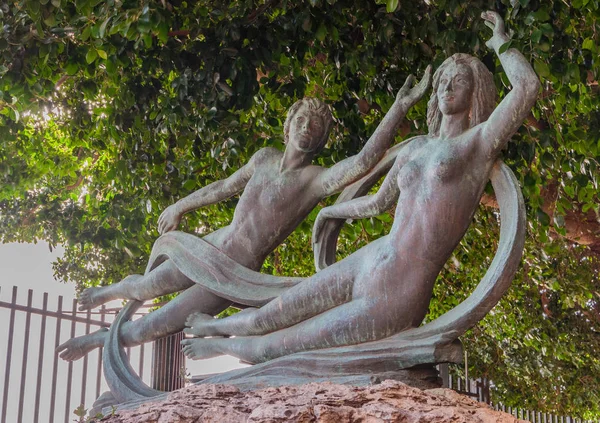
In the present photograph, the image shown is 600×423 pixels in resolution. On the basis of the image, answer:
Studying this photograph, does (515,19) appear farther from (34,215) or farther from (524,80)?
(34,215)

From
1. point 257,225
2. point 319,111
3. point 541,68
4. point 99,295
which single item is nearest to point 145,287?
point 99,295

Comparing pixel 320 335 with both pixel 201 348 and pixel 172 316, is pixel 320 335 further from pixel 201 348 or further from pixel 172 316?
pixel 172 316

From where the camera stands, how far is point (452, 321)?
3809 mm

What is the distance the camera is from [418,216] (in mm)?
3938

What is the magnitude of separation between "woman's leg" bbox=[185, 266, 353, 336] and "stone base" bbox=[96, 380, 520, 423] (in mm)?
579

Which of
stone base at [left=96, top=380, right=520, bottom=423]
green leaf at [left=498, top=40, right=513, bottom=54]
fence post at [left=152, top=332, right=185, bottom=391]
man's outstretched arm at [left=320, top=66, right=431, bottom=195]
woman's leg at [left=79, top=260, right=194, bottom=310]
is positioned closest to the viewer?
stone base at [left=96, top=380, right=520, bottom=423]

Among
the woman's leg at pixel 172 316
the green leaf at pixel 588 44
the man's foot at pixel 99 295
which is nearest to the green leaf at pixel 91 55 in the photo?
the man's foot at pixel 99 295

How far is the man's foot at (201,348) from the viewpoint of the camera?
4617mm

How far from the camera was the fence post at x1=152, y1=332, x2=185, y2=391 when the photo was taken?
5.12 m

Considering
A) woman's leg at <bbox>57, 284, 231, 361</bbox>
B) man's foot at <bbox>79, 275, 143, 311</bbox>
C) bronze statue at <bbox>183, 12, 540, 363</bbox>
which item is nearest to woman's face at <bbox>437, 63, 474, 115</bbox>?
bronze statue at <bbox>183, 12, 540, 363</bbox>

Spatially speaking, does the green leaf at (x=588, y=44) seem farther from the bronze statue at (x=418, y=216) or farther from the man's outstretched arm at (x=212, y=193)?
the man's outstretched arm at (x=212, y=193)

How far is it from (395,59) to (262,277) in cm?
250

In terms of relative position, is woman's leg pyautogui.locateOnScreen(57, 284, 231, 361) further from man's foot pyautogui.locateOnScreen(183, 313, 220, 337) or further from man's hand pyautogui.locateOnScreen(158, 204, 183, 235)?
man's hand pyautogui.locateOnScreen(158, 204, 183, 235)

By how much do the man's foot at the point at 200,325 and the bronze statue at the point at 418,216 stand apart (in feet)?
1.44
